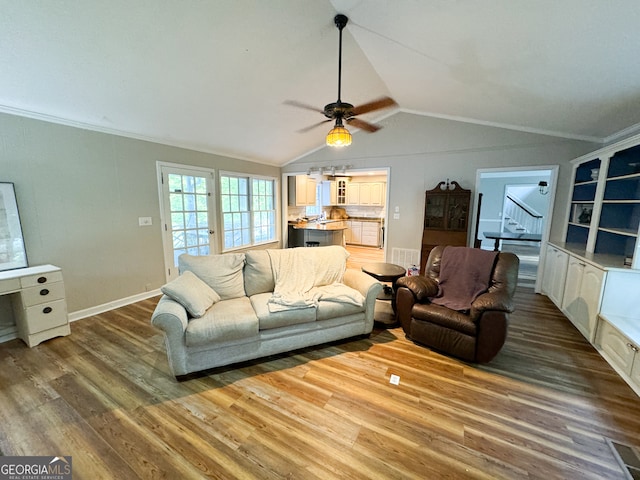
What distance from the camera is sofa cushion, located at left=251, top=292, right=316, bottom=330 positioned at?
232 cm

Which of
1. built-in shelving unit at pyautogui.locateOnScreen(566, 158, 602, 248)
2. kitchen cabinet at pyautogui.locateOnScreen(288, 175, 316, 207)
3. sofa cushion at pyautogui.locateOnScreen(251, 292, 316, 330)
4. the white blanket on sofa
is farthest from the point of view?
kitchen cabinet at pyautogui.locateOnScreen(288, 175, 316, 207)

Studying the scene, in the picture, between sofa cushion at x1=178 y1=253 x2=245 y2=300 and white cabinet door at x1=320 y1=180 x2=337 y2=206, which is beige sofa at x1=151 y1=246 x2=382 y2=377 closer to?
sofa cushion at x1=178 y1=253 x2=245 y2=300

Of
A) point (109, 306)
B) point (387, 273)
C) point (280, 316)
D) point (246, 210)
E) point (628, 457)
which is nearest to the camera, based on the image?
point (628, 457)

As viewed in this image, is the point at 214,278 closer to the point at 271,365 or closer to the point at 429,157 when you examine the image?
the point at 271,365

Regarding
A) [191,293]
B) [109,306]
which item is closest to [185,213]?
[109,306]

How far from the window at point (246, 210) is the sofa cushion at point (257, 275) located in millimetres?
2468

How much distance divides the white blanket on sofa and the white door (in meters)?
2.14

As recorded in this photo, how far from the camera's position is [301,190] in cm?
677

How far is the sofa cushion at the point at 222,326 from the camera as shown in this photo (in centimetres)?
208

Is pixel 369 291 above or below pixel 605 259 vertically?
below

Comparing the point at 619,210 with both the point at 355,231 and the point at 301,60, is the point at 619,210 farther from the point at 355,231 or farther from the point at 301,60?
the point at 355,231

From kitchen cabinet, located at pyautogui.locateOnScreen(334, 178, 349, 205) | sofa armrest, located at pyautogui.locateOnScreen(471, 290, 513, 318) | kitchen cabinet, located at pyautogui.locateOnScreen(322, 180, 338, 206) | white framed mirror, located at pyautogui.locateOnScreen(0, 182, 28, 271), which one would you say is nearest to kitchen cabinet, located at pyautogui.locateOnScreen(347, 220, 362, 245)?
kitchen cabinet, located at pyautogui.locateOnScreen(334, 178, 349, 205)

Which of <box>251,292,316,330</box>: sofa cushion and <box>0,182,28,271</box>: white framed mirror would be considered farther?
<box>0,182,28,271</box>: white framed mirror

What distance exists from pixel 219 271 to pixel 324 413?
64.5 inches
